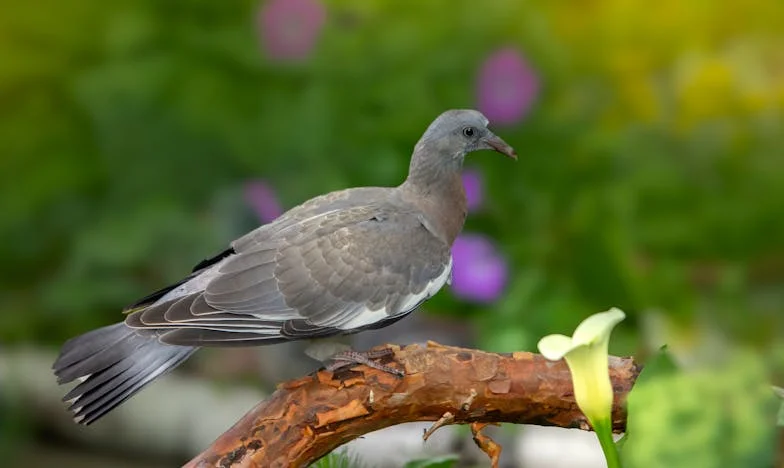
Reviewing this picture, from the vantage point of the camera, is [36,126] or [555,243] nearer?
[555,243]

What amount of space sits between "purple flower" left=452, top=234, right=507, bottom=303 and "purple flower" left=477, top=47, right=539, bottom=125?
18 centimetres

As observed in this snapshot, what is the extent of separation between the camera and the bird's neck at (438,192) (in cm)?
84

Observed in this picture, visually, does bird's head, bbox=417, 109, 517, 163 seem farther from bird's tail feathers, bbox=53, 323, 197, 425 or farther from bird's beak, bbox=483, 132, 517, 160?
bird's tail feathers, bbox=53, 323, 197, 425

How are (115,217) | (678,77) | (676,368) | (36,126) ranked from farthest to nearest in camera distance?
(678,77)
(36,126)
(115,217)
(676,368)

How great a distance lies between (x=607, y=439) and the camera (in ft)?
2.19

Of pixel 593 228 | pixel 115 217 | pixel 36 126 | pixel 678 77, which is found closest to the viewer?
pixel 593 228

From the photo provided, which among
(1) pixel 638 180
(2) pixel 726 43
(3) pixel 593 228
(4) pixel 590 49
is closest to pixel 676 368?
(3) pixel 593 228

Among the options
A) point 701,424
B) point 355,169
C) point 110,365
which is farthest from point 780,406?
point 355,169

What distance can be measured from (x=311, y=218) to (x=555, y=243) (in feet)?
2.49

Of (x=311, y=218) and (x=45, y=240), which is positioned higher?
(x=45, y=240)

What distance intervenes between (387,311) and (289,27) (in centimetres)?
79

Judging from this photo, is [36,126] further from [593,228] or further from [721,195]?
[721,195]

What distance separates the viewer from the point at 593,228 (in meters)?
1.43

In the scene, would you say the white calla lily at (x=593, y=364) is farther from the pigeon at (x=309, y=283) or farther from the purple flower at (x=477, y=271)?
the purple flower at (x=477, y=271)
